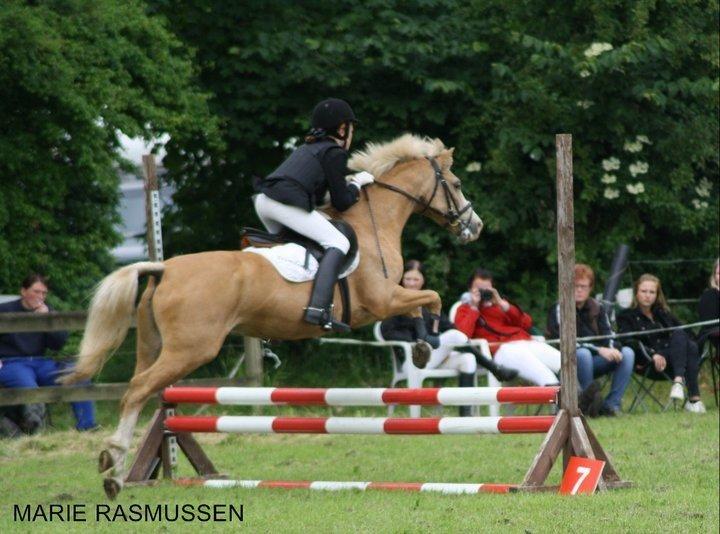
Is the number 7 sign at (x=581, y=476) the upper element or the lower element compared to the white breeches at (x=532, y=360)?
upper

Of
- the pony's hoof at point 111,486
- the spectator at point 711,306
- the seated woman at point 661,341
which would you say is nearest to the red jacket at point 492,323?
the seated woman at point 661,341

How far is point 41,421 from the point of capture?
12742 mm

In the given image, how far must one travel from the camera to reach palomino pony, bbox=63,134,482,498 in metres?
8.43

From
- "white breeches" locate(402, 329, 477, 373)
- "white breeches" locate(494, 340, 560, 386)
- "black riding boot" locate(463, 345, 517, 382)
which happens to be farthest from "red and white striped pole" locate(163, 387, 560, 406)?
"white breeches" locate(494, 340, 560, 386)

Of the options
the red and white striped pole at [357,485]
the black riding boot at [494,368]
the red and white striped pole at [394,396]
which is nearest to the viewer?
the red and white striped pole at [357,485]

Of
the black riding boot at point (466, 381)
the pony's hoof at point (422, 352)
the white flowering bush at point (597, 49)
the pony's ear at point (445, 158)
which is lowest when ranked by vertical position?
the black riding boot at point (466, 381)

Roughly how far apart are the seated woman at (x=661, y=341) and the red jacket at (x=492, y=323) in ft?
3.68

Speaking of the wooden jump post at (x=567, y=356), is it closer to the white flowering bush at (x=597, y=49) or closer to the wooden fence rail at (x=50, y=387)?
the wooden fence rail at (x=50, y=387)

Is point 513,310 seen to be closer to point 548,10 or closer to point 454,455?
point 454,455

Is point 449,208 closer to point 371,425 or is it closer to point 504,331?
point 371,425

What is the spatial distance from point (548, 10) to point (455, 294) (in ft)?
11.2

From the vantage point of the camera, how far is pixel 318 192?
9.11 metres

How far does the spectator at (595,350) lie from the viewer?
508 inches

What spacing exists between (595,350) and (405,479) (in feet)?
12.4
